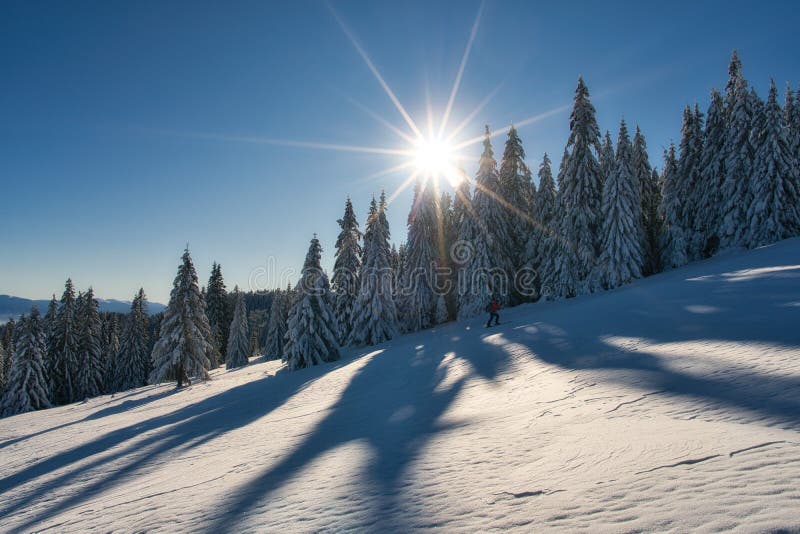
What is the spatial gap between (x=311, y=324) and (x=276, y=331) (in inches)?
939

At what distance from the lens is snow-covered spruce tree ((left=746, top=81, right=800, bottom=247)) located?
25438mm

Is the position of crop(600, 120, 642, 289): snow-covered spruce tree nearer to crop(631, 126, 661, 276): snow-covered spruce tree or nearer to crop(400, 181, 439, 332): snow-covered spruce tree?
crop(631, 126, 661, 276): snow-covered spruce tree

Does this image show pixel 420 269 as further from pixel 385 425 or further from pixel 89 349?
pixel 89 349

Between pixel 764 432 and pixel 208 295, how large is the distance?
5898 cm

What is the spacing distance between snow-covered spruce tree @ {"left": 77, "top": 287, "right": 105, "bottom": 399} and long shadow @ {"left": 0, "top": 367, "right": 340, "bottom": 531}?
37.5 meters

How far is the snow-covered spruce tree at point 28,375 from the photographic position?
34.1 m

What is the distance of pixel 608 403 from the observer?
6516 mm

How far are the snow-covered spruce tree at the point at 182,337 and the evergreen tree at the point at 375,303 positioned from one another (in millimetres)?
12104

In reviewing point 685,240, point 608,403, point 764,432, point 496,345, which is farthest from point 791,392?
point 685,240

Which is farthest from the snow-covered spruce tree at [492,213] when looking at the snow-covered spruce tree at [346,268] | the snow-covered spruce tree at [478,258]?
the snow-covered spruce tree at [346,268]

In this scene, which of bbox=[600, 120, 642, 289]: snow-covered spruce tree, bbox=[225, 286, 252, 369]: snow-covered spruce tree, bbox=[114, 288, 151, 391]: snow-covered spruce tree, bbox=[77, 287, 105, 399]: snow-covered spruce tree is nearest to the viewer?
bbox=[600, 120, 642, 289]: snow-covered spruce tree

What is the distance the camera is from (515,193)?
113ft

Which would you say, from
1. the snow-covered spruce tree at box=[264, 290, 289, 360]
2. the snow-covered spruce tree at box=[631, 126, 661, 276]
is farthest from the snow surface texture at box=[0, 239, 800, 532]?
the snow-covered spruce tree at box=[264, 290, 289, 360]

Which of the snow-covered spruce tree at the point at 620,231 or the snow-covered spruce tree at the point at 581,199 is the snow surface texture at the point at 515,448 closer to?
the snow-covered spruce tree at the point at 620,231
